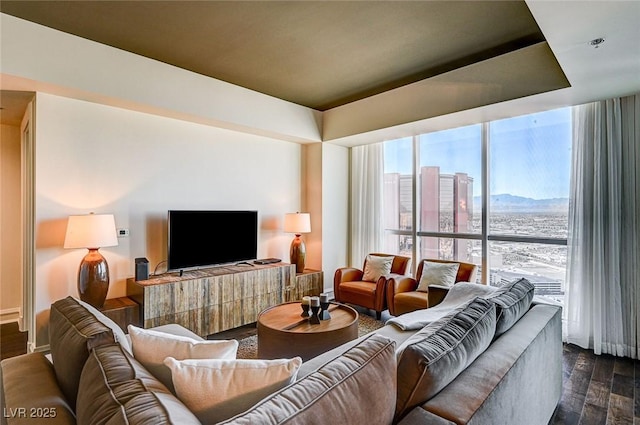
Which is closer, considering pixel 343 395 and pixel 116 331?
pixel 343 395

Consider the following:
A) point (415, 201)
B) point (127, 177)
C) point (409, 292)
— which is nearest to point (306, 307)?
point (409, 292)

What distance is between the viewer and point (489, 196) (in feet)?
13.6

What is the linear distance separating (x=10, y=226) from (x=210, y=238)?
2578mm

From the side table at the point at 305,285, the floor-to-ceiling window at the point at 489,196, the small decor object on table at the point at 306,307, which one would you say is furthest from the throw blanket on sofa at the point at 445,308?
the side table at the point at 305,285

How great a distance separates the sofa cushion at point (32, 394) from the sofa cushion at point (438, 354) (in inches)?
45.5

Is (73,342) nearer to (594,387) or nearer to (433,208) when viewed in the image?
(594,387)

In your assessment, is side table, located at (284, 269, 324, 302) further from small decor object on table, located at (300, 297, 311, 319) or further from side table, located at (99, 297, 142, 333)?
side table, located at (99, 297, 142, 333)

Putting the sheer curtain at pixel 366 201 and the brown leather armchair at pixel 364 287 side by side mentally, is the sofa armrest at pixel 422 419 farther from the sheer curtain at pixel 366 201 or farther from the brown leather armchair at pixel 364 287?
the sheer curtain at pixel 366 201

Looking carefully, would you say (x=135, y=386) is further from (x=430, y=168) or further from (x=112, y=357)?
(x=430, y=168)

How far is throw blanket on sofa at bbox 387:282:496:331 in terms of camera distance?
2369 mm

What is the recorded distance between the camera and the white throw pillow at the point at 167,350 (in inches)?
48.9

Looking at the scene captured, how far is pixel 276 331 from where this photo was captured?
2.61 meters

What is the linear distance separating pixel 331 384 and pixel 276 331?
5.65 ft

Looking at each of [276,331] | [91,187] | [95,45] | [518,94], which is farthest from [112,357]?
[518,94]
